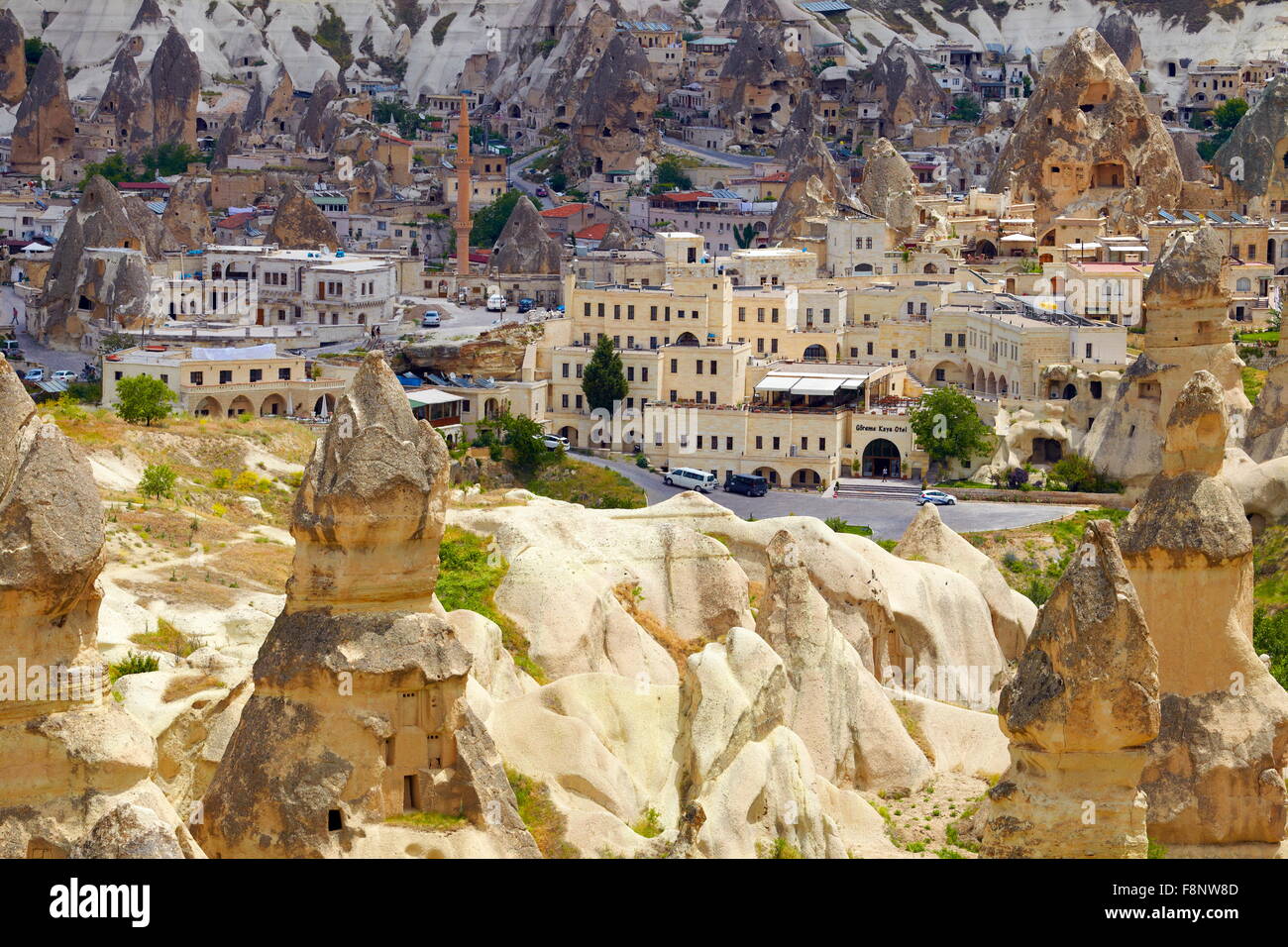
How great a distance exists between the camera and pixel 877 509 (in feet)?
276

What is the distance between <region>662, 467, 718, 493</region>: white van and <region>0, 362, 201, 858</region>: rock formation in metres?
67.1

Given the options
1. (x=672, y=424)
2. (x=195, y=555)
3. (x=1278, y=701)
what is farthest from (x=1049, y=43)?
(x=1278, y=701)

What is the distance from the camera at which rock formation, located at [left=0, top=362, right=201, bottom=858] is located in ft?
72.1

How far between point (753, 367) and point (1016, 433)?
36.5ft

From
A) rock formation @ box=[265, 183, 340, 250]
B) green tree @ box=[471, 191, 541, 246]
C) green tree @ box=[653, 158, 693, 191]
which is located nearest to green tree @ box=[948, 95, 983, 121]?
green tree @ box=[653, 158, 693, 191]

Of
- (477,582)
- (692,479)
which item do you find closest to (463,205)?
(692,479)

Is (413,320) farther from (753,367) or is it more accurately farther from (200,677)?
(200,677)

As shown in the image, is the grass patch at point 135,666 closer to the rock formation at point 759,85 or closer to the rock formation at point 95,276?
the rock formation at point 95,276

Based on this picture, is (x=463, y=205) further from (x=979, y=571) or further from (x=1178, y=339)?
(x=979, y=571)

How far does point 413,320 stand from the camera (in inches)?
4461

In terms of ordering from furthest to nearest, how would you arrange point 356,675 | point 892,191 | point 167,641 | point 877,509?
point 892,191, point 877,509, point 167,641, point 356,675

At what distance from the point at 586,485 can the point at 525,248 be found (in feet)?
117

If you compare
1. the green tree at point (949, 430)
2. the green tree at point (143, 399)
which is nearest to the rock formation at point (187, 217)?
the green tree at point (143, 399)

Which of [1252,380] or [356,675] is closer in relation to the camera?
[356,675]
